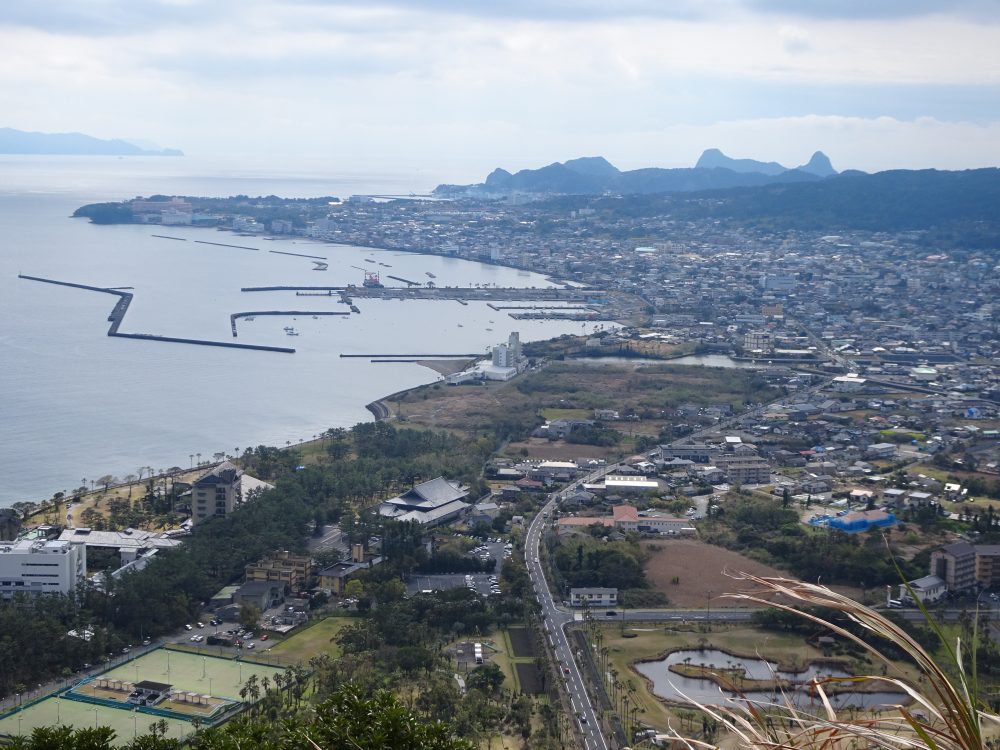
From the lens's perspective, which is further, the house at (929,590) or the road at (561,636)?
the house at (929,590)

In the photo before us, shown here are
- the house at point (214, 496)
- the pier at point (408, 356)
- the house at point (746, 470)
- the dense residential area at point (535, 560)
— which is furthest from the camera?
the pier at point (408, 356)

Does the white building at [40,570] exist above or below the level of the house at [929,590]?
above

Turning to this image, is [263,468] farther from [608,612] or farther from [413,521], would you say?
[608,612]

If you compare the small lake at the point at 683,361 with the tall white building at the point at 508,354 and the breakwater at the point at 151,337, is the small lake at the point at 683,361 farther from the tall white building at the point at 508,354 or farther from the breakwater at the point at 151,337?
the breakwater at the point at 151,337

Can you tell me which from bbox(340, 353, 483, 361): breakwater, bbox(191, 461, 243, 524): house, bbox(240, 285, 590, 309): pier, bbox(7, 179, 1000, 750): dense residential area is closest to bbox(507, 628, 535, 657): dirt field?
bbox(7, 179, 1000, 750): dense residential area

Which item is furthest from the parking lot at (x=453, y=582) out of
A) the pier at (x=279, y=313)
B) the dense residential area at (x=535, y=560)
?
the pier at (x=279, y=313)

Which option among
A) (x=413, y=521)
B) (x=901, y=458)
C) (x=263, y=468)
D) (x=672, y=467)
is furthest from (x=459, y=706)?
(x=901, y=458)

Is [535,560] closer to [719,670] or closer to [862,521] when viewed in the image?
[719,670]
